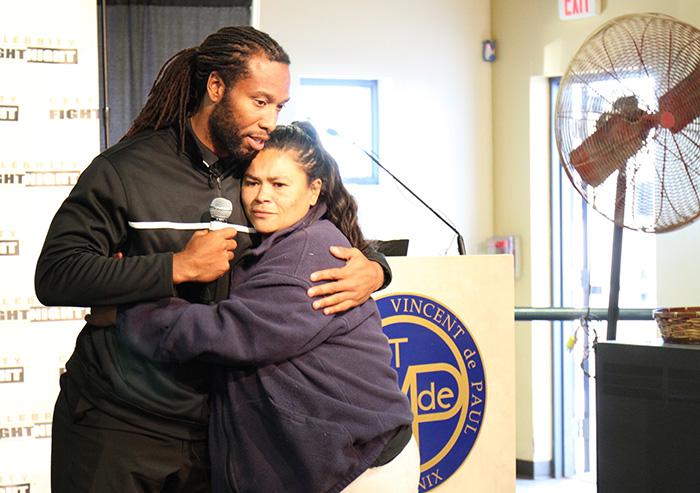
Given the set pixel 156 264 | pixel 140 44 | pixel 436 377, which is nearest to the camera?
pixel 156 264

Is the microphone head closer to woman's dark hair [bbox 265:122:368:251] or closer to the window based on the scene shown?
woman's dark hair [bbox 265:122:368:251]

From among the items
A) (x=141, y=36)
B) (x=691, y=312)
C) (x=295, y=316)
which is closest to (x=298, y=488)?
(x=295, y=316)

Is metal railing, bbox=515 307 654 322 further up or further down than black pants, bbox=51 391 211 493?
further up

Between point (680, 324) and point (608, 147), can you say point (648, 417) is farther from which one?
point (608, 147)

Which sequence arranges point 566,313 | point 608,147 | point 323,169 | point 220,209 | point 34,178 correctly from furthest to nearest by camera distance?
point 566,313 < point 34,178 < point 608,147 < point 323,169 < point 220,209

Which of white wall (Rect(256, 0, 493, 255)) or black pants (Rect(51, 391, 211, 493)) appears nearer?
black pants (Rect(51, 391, 211, 493))

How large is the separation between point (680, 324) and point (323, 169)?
1.71 metres

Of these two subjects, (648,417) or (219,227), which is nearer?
(219,227)

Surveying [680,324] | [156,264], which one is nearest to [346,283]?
[156,264]

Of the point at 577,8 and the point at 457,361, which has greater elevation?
the point at 577,8

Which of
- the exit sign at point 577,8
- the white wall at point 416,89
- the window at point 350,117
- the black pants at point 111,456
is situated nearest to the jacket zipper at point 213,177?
the black pants at point 111,456

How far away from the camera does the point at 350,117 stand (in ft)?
23.2

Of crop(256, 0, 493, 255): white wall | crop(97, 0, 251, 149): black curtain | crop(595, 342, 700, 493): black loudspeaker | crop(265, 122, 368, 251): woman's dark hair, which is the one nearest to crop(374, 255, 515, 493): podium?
crop(595, 342, 700, 493): black loudspeaker

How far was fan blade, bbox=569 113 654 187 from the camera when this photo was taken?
3469 mm
